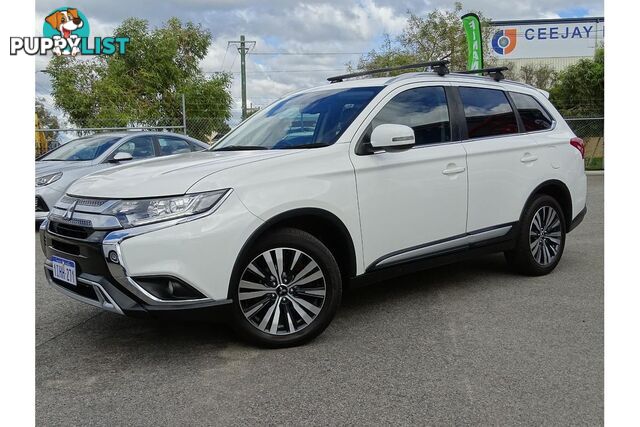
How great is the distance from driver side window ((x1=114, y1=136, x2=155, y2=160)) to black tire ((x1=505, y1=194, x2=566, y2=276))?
607cm

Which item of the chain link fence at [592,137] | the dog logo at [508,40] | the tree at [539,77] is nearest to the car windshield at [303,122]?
the chain link fence at [592,137]

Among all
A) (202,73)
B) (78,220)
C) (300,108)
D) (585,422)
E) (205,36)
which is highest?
(205,36)

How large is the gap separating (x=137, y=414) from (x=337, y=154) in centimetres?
207

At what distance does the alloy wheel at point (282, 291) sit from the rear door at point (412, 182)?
1.67 feet

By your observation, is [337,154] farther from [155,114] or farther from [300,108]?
[155,114]

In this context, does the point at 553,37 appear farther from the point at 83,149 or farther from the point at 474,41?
the point at 83,149

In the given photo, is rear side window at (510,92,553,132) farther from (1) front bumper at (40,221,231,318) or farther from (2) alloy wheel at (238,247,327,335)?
(1) front bumper at (40,221,231,318)

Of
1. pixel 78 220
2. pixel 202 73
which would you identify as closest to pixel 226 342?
pixel 78 220

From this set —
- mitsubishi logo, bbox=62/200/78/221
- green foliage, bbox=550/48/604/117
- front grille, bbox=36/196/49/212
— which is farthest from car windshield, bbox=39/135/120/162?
green foliage, bbox=550/48/604/117

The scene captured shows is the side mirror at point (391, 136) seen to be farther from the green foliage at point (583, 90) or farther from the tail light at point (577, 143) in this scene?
the green foliage at point (583, 90)

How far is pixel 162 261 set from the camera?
3266mm

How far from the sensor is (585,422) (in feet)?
9.13

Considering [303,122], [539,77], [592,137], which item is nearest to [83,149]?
[303,122]

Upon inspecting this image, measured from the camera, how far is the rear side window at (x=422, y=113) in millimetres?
4398
